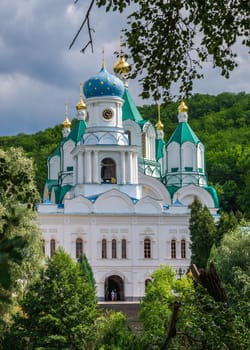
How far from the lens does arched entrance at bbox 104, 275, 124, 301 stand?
45719 millimetres

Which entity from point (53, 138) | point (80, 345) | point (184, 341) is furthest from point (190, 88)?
point (53, 138)

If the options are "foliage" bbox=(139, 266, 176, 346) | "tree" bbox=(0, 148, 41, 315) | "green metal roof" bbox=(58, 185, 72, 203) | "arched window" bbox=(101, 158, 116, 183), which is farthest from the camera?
"green metal roof" bbox=(58, 185, 72, 203)

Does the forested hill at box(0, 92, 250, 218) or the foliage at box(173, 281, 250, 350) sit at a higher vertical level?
the forested hill at box(0, 92, 250, 218)

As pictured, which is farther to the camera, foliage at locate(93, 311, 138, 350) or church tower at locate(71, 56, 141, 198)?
church tower at locate(71, 56, 141, 198)

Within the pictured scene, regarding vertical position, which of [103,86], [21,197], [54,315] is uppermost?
[103,86]

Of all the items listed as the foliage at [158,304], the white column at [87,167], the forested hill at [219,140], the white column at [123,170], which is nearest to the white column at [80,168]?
the white column at [87,167]

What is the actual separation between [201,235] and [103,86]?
9.36 meters

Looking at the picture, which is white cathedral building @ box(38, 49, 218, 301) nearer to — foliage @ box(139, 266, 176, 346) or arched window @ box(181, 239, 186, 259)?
arched window @ box(181, 239, 186, 259)

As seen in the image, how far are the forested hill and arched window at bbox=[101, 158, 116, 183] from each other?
20.9 m

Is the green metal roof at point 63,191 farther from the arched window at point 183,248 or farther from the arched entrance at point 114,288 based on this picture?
the arched window at point 183,248

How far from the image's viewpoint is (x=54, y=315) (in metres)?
27.4

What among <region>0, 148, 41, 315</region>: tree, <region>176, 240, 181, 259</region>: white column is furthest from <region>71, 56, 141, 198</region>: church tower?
<region>0, 148, 41, 315</region>: tree

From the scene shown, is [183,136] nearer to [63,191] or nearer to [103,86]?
[103,86]

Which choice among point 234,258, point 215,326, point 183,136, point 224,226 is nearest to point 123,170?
point 183,136
